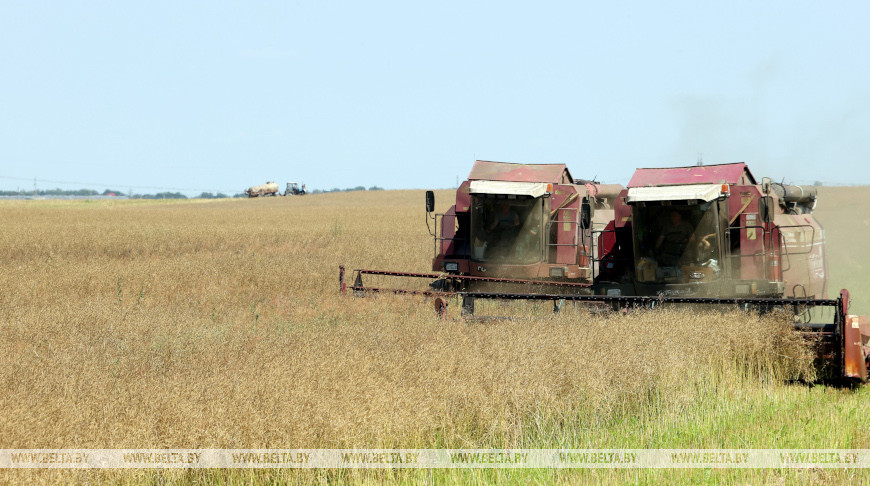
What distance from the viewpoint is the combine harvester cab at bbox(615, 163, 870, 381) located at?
39.5ft

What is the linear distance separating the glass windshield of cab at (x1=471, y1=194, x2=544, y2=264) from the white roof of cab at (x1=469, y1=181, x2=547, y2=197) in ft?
0.96

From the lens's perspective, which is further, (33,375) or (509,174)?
(509,174)

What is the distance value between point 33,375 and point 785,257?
10.3m

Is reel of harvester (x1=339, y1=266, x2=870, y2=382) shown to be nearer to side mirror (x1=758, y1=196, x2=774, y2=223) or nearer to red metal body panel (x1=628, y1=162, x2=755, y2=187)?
side mirror (x1=758, y1=196, x2=774, y2=223)

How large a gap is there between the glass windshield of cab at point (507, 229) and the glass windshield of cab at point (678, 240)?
7.48ft

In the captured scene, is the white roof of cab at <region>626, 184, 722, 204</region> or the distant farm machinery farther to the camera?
the distant farm machinery

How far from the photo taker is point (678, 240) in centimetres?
1234

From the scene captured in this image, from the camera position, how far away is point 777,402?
8.04 metres

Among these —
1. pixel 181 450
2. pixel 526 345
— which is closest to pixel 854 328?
pixel 526 345

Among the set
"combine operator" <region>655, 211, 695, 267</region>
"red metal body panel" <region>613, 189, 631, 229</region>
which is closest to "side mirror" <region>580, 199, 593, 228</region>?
"red metal body panel" <region>613, 189, 631, 229</region>

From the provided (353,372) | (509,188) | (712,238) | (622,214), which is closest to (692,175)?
(712,238)

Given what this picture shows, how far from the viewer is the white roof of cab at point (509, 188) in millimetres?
14023

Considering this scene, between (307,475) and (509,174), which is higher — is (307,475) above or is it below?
below

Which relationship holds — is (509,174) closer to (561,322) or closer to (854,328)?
(561,322)
